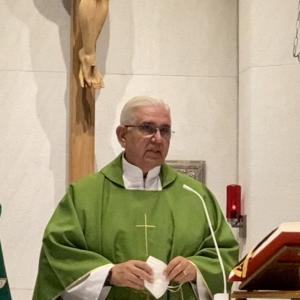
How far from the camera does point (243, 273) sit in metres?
2.78

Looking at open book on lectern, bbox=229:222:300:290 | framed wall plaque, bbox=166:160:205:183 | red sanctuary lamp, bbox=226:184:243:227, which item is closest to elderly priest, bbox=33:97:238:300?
open book on lectern, bbox=229:222:300:290

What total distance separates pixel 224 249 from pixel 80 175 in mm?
1342

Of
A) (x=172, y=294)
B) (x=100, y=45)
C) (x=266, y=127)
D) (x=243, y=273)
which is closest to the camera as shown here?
(x=243, y=273)

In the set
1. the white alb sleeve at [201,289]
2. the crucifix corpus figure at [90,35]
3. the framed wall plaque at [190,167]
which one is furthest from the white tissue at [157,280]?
the framed wall plaque at [190,167]

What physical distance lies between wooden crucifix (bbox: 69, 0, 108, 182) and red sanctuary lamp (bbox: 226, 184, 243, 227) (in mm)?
721

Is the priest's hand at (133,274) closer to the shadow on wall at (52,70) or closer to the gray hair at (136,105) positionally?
the gray hair at (136,105)

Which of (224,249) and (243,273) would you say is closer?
(243,273)

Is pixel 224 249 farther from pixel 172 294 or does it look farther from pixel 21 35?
pixel 21 35

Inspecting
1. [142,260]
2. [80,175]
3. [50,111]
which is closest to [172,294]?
[142,260]

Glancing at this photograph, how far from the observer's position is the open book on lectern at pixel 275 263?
2.64 metres

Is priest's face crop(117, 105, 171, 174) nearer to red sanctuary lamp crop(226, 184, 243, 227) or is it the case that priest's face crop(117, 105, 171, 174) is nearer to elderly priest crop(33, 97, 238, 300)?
elderly priest crop(33, 97, 238, 300)

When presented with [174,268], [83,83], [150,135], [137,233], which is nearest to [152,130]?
[150,135]

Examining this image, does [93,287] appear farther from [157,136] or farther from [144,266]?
[157,136]

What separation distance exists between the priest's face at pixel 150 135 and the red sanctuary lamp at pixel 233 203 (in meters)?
1.10
